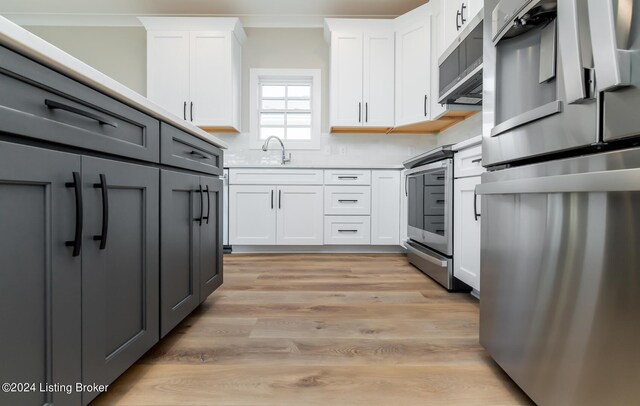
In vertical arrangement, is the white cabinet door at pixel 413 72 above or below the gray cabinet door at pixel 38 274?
above

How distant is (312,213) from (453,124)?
1.76 meters

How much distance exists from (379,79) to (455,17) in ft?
3.92

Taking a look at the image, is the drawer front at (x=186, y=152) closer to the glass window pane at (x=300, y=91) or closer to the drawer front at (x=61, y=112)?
the drawer front at (x=61, y=112)

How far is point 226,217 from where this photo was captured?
10.7ft

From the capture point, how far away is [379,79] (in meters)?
3.47

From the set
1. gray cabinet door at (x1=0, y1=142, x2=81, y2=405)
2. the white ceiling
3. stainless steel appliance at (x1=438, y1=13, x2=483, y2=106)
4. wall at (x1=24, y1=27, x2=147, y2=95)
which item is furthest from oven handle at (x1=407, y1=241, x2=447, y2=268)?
wall at (x1=24, y1=27, x2=147, y2=95)

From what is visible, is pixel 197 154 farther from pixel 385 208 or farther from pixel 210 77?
pixel 210 77

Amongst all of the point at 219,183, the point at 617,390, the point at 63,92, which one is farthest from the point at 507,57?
the point at 219,183

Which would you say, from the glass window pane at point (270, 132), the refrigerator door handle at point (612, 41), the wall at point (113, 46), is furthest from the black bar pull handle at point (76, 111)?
the wall at point (113, 46)

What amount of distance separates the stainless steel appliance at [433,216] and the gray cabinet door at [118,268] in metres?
1.63

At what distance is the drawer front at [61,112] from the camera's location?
0.59 meters

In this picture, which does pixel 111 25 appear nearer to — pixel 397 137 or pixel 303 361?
pixel 397 137

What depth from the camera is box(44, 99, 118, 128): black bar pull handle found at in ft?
2.21

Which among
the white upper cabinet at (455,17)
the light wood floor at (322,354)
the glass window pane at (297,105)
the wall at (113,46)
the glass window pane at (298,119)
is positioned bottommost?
the light wood floor at (322,354)
